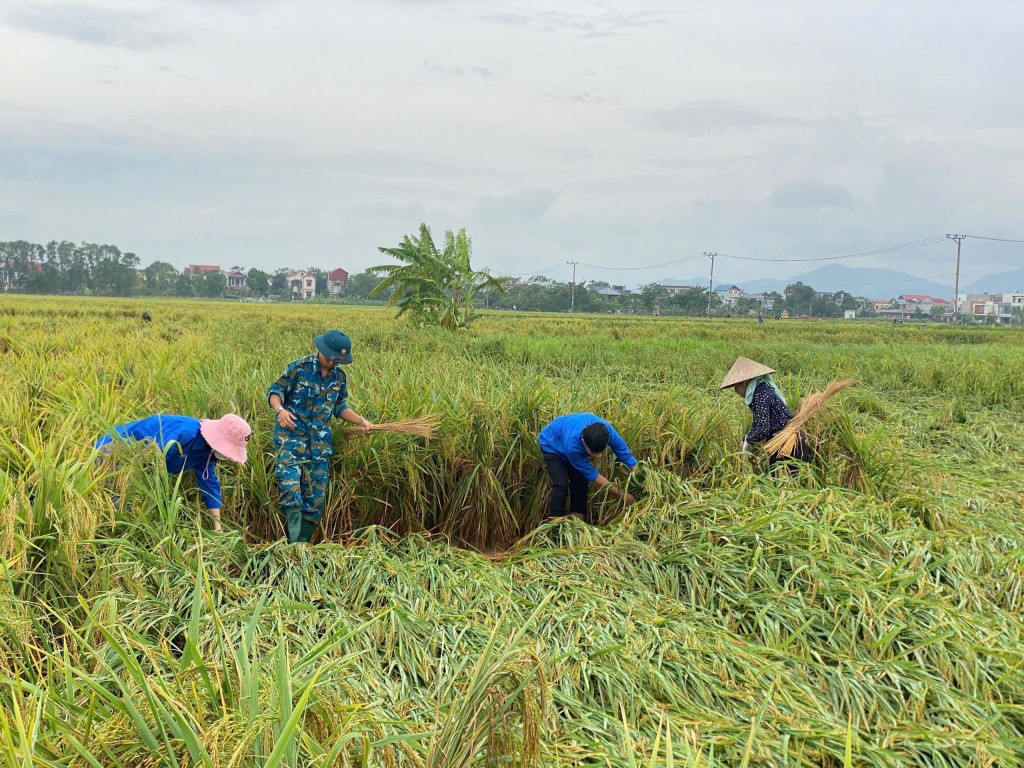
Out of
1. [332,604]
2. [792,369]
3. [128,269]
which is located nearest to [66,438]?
[332,604]

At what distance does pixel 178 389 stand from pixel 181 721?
346 cm

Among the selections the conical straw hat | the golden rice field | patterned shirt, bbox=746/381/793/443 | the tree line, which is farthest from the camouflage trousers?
the tree line

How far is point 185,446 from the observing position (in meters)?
3.39

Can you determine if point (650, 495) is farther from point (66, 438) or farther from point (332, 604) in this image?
point (66, 438)

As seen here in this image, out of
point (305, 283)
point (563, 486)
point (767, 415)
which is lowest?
point (563, 486)

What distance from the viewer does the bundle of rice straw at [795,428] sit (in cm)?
427

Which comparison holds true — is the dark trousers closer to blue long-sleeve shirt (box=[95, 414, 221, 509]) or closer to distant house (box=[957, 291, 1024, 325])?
blue long-sleeve shirt (box=[95, 414, 221, 509])

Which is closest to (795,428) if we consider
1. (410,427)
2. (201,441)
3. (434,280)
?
(410,427)

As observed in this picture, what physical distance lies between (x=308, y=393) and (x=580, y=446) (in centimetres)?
160

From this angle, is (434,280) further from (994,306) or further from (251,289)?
(994,306)

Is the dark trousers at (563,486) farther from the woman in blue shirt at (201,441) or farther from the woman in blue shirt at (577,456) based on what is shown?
the woman in blue shirt at (201,441)

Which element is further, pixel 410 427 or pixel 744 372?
pixel 744 372

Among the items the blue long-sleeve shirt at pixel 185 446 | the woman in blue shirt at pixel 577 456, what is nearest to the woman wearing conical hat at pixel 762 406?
the woman in blue shirt at pixel 577 456

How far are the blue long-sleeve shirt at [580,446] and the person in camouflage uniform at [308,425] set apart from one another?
1151 mm
